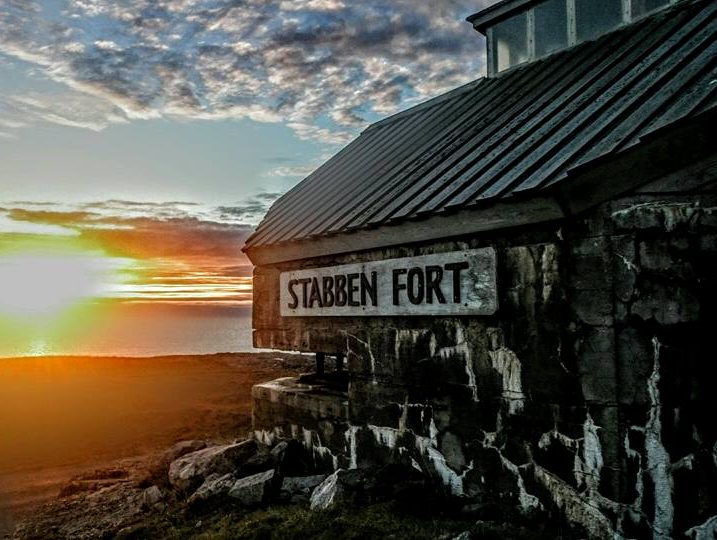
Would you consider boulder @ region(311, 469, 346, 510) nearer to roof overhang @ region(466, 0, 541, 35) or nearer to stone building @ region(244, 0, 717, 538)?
stone building @ region(244, 0, 717, 538)

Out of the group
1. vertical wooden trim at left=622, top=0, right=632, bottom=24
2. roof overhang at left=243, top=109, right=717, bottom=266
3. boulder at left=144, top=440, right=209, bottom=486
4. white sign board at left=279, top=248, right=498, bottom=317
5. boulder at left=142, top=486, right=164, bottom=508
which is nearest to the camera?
roof overhang at left=243, top=109, right=717, bottom=266

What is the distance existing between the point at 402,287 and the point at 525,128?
7.58 feet

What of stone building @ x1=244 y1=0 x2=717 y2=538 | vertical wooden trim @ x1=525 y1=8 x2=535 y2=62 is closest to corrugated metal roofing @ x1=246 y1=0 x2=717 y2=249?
stone building @ x1=244 y1=0 x2=717 y2=538

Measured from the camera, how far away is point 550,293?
211 inches

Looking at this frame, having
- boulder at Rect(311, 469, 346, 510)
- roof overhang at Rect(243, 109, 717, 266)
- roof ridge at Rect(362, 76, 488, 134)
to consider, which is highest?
roof ridge at Rect(362, 76, 488, 134)

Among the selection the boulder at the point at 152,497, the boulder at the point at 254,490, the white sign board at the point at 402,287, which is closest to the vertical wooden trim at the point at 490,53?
the white sign board at the point at 402,287

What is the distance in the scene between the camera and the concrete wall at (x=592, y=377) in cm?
470

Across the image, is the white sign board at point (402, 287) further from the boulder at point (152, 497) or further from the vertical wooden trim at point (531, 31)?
the vertical wooden trim at point (531, 31)

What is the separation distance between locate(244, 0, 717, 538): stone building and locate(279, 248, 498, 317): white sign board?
0.9 inches

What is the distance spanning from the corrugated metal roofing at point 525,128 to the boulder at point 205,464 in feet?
10.5

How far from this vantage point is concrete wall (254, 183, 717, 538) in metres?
4.70

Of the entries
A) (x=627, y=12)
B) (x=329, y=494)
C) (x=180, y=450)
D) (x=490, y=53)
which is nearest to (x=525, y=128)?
(x=627, y=12)

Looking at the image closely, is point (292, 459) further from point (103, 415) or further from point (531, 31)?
point (103, 415)

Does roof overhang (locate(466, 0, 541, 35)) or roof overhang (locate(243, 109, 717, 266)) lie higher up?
roof overhang (locate(466, 0, 541, 35))
